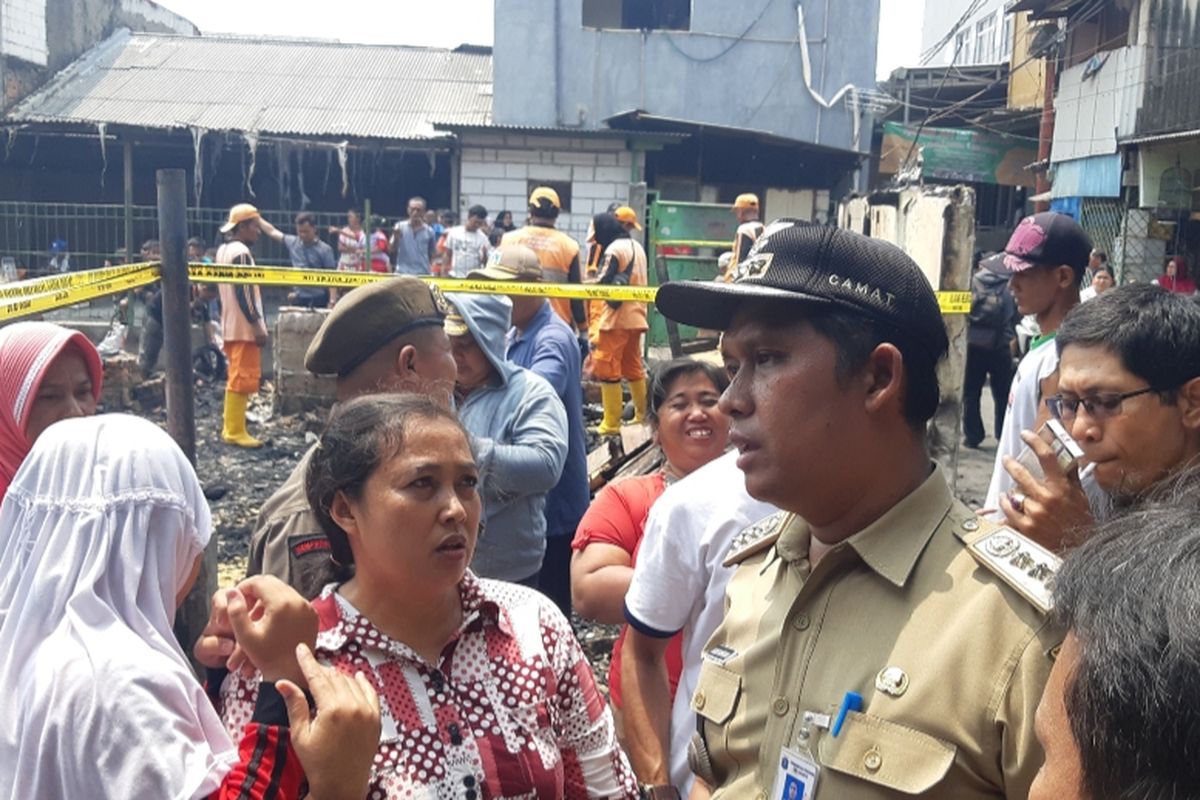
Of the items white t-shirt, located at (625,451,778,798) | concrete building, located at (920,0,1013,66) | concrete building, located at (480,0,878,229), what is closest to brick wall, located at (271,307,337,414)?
white t-shirt, located at (625,451,778,798)

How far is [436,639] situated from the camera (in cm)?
214

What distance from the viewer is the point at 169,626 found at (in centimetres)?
213

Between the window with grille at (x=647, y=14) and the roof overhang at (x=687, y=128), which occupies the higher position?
the window with grille at (x=647, y=14)

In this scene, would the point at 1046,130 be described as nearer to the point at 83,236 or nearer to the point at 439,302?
the point at 83,236

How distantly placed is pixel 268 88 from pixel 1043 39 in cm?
1541

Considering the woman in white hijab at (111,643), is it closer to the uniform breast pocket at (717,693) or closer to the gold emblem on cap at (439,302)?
the uniform breast pocket at (717,693)

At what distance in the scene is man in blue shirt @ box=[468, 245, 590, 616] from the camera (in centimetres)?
427

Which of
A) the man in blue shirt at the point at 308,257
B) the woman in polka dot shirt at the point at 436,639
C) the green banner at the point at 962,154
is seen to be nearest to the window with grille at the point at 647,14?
the green banner at the point at 962,154

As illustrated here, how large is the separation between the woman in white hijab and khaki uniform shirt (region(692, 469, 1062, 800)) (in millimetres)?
615

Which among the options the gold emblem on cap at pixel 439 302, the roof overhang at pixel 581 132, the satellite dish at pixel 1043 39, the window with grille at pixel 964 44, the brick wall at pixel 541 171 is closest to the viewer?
the gold emblem on cap at pixel 439 302

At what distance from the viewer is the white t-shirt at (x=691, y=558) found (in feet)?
8.07

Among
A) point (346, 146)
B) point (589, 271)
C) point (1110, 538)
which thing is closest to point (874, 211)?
point (589, 271)

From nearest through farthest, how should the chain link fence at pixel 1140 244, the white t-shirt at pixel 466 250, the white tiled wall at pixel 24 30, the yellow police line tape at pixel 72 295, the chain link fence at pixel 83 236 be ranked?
1. the yellow police line tape at pixel 72 295
2. the white t-shirt at pixel 466 250
3. the chain link fence at pixel 1140 244
4. the chain link fence at pixel 83 236
5. the white tiled wall at pixel 24 30

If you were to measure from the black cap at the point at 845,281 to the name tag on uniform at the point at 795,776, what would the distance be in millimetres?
666
